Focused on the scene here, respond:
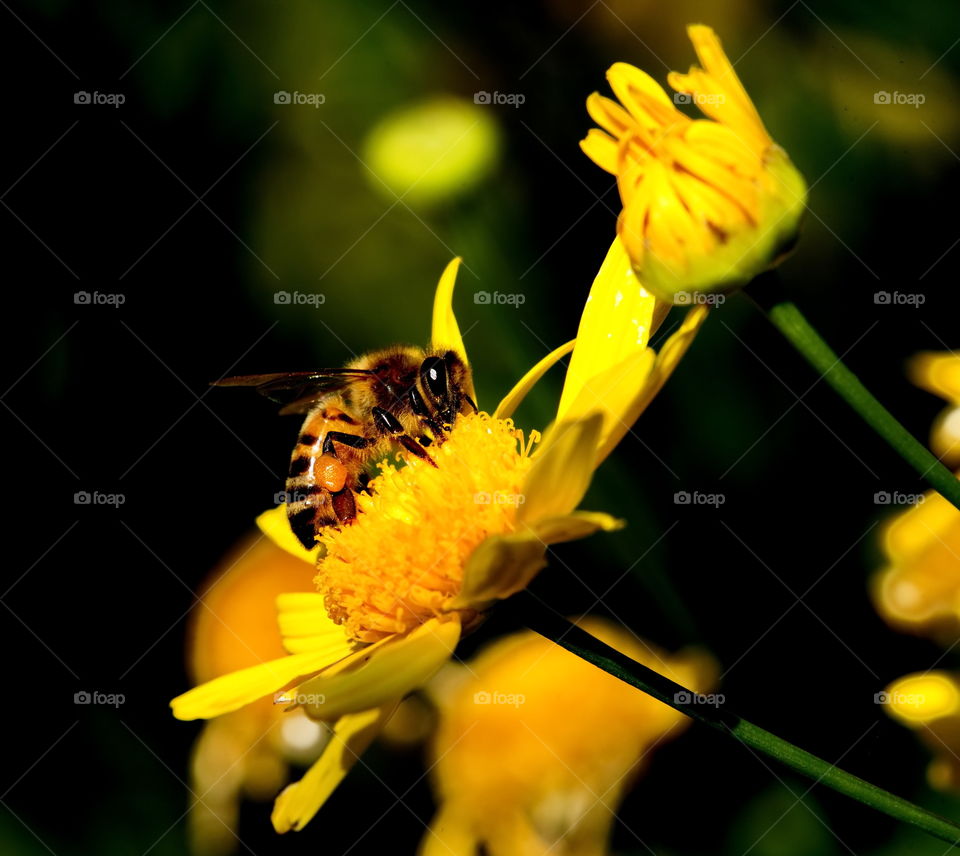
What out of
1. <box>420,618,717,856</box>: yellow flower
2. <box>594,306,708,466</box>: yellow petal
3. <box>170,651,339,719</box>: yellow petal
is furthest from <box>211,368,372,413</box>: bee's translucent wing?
<box>594,306,708,466</box>: yellow petal

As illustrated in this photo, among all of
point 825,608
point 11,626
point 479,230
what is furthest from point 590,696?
point 11,626

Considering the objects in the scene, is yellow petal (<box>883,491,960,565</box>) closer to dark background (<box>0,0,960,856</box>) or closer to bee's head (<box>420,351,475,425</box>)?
dark background (<box>0,0,960,856</box>)

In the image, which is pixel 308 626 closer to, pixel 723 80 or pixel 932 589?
pixel 932 589

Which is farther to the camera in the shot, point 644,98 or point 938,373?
point 938,373

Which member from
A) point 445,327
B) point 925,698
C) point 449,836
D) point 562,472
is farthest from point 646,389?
point 449,836

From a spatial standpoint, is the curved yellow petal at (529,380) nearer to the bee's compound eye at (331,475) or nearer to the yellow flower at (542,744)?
the bee's compound eye at (331,475)

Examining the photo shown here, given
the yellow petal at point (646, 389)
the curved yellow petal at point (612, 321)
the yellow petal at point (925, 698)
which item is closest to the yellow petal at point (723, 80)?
the yellow petal at point (646, 389)
